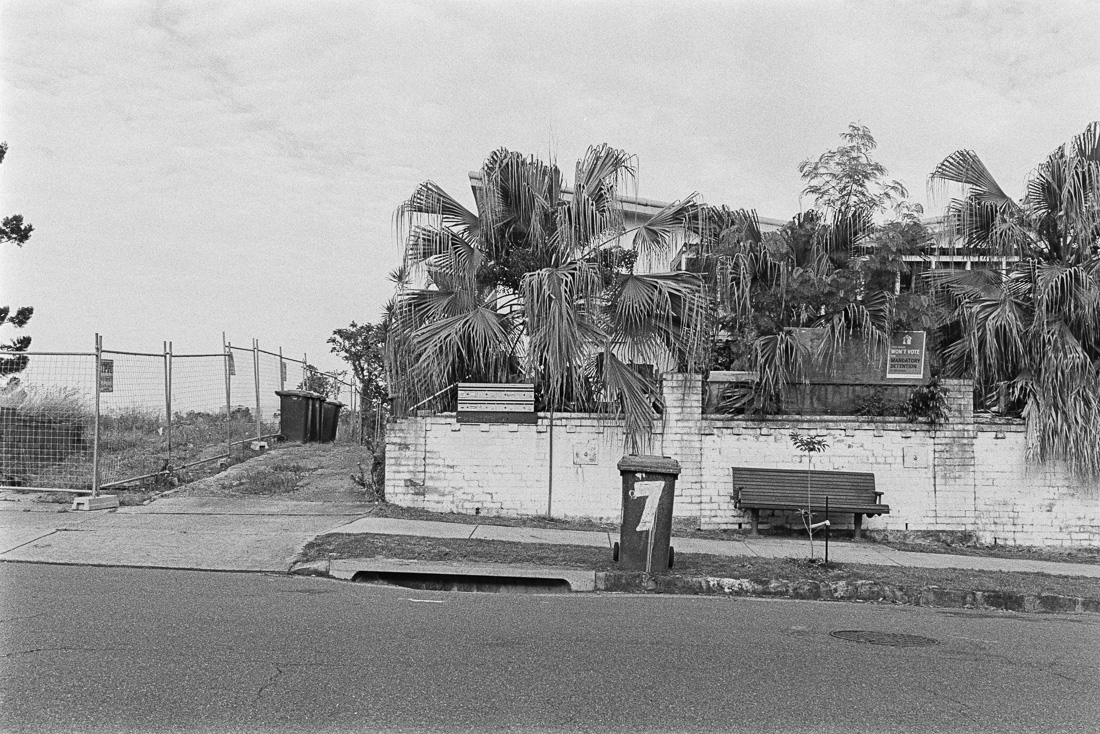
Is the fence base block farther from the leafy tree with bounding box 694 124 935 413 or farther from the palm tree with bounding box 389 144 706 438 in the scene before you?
the leafy tree with bounding box 694 124 935 413

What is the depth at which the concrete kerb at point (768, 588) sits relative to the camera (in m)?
9.72

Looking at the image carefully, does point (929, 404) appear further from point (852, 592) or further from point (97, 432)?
point (97, 432)

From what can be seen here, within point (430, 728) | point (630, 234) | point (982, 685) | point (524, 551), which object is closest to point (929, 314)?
point (630, 234)

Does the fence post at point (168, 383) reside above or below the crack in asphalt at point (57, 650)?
above

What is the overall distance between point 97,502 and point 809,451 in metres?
9.11

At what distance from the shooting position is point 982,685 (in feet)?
19.5

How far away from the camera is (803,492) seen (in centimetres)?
1305

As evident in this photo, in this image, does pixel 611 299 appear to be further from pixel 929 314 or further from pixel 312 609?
pixel 312 609

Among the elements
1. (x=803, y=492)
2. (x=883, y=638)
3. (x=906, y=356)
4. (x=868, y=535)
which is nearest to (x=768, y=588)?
(x=883, y=638)

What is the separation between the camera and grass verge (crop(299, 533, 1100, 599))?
10.1m

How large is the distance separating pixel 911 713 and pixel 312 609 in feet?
14.7

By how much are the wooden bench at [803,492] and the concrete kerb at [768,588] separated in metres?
2.97

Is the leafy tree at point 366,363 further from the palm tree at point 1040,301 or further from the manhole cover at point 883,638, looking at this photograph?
the manhole cover at point 883,638

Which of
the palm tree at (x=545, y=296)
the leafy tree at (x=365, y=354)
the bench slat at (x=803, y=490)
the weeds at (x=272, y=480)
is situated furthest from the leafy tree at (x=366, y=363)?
the bench slat at (x=803, y=490)
